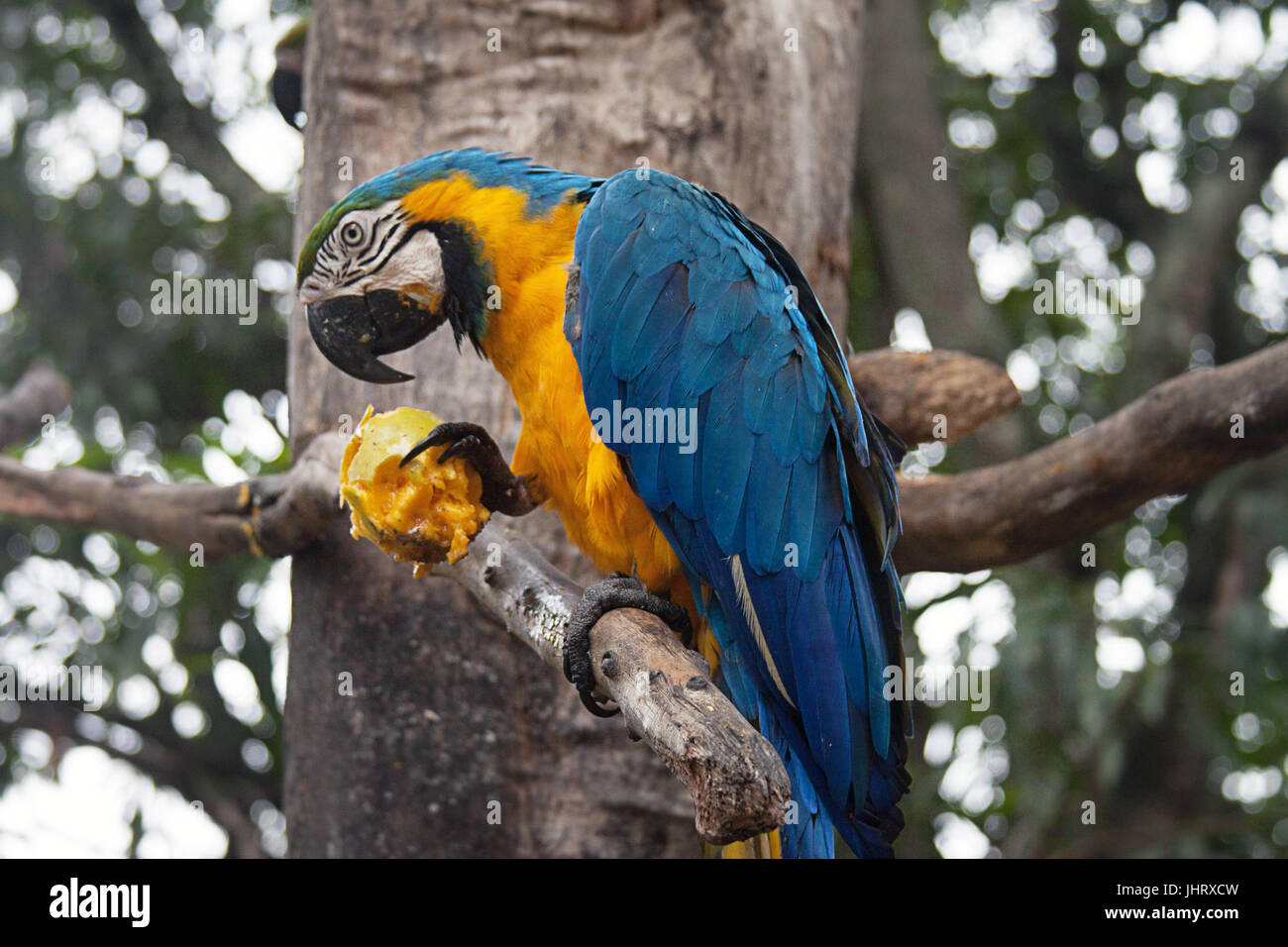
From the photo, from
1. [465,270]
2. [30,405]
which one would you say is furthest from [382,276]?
[30,405]

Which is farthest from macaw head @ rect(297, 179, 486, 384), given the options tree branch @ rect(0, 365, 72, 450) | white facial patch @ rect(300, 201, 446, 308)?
tree branch @ rect(0, 365, 72, 450)

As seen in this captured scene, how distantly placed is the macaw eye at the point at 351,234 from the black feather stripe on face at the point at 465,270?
0.11 meters

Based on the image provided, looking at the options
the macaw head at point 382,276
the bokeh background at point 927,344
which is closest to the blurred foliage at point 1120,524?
the bokeh background at point 927,344

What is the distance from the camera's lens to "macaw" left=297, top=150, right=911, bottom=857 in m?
1.71

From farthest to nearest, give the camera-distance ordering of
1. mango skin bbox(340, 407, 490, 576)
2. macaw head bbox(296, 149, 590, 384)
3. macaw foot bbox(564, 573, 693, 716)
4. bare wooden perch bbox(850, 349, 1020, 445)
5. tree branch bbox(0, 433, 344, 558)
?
1. bare wooden perch bbox(850, 349, 1020, 445)
2. tree branch bbox(0, 433, 344, 558)
3. macaw head bbox(296, 149, 590, 384)
4. mango skin bbox(340, 407, 490, 576)
5. macaw foot bbox(564, 573, 693, 716)

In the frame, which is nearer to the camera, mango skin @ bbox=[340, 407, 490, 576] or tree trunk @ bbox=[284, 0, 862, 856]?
mango skin @ bbox=[340, 407, 490, 576]

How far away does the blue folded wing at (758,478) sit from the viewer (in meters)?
1.70

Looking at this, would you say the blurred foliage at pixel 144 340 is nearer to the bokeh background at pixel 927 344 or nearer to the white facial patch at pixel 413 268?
the bokeh background at pixel 927 344

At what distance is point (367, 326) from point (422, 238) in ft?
0.61

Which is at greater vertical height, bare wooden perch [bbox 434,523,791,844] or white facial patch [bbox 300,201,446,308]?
white facial patch [bbox 300,201,446,308]

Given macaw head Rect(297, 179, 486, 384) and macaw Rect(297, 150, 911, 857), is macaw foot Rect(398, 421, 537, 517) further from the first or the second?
macaw head Rect(297, 179, 486, 384)

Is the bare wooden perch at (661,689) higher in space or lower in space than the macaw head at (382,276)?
lower

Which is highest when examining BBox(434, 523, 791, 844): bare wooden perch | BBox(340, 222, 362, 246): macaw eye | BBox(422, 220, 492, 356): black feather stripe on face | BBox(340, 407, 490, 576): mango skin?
BBox(340, 222, 362, 246): macaw eye
